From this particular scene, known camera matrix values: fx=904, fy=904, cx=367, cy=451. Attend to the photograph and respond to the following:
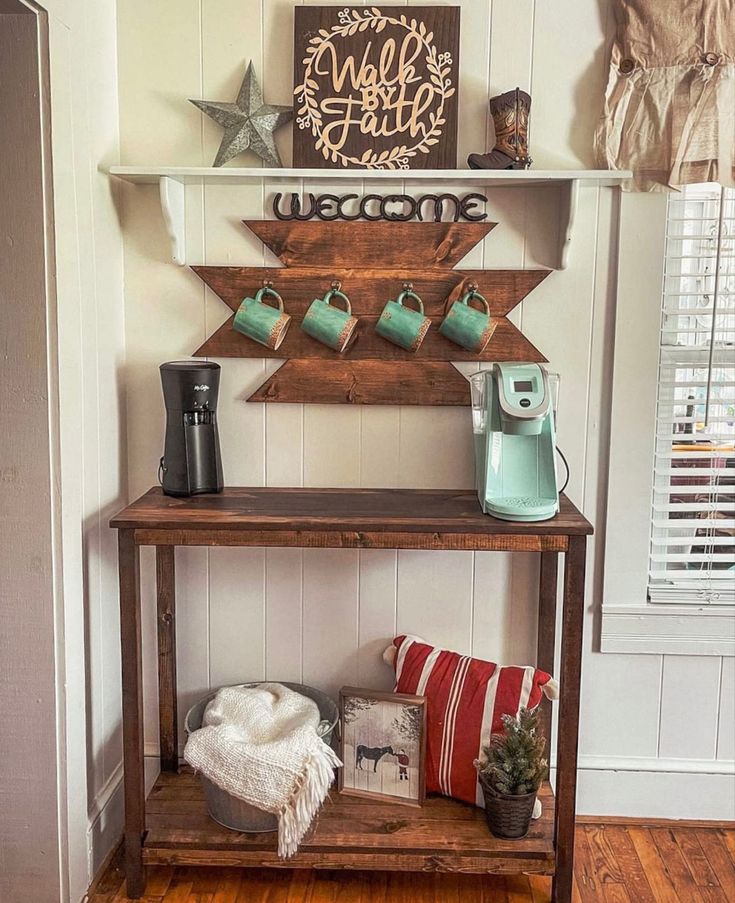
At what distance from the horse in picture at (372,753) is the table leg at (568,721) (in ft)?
1.31

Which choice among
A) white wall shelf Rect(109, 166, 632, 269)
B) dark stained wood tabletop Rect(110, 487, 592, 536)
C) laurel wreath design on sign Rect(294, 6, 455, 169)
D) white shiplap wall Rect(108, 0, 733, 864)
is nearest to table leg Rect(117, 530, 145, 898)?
dark stained wood tabletop Rect(110, 487, 592, 536)

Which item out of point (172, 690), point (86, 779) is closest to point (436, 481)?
point (172, 690)

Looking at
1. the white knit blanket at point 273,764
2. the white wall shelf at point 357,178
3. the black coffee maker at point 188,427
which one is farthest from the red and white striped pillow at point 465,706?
the white wall shelf at point 357,178

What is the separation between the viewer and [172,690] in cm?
229

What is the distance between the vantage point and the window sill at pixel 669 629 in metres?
2.26

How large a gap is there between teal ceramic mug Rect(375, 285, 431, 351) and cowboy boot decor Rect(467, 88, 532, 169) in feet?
1.17

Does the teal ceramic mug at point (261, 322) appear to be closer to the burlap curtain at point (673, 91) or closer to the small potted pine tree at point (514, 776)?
the burlap curtain at point (673, 91)

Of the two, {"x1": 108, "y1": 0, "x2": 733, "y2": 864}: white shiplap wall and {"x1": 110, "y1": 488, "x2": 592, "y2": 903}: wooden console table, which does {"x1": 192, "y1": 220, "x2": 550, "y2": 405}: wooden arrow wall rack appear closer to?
{"x1": 108, "y1": 0, "x2": 733, "y2": 864}: white shiplap wall

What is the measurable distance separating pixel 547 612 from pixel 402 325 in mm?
785

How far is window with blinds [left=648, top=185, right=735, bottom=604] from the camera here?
7.09 ft

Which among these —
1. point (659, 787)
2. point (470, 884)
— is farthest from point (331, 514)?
point (659, 787)

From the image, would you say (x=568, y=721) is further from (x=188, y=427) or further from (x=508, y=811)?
(x=188, y=427)

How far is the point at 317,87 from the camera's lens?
6.92ft

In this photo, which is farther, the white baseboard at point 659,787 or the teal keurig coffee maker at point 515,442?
the white baseboard at point 659,787
